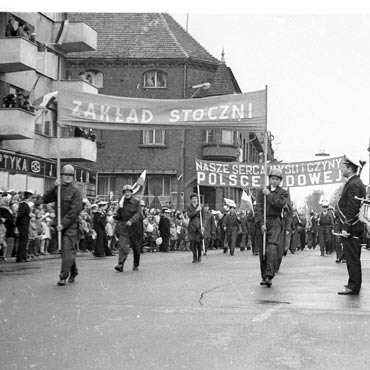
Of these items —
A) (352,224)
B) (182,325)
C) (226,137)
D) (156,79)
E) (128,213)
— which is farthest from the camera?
(226,137)

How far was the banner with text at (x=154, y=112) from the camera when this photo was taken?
16.2 m

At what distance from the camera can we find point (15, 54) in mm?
29891

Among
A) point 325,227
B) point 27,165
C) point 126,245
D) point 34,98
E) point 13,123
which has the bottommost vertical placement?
point 126,245

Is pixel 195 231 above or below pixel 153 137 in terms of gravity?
below

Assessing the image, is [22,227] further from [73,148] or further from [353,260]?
[73,148]

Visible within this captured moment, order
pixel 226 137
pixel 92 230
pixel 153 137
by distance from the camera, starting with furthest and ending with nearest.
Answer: pixel 226 137, pixel 153 137, pixel 92 230

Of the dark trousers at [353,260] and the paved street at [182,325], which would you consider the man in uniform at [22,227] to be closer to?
the paved street at [182,325]

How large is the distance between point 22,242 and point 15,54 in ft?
40.7

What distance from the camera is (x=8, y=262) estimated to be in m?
19.0

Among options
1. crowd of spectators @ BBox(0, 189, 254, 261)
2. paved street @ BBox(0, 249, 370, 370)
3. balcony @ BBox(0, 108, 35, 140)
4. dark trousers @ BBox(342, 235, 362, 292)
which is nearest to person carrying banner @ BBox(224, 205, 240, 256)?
crowd of spectators @ BBox(0, 189, 254, 261)

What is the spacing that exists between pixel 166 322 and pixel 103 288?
389 cm

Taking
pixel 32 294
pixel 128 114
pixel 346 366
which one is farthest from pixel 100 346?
pixel 128 114

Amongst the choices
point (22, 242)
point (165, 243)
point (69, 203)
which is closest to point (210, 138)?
point (165, 243)

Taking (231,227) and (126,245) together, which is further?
(231,227)
